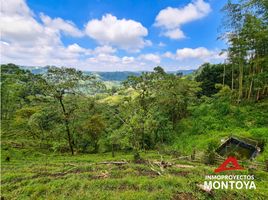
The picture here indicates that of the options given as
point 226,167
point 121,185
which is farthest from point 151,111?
point 121,185

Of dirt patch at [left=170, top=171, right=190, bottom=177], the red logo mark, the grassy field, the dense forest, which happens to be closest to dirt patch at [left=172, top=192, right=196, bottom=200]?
the grassy field

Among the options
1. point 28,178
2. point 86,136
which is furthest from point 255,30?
point 28,178

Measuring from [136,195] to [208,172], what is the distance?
11.0 ft

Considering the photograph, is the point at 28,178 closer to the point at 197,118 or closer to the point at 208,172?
the point at 208,172

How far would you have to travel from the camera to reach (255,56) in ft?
47.8

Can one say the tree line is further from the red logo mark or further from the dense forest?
the red logo mark

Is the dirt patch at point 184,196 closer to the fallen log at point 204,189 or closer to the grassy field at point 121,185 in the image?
the grassy field at point 121,185

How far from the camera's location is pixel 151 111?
14.1m

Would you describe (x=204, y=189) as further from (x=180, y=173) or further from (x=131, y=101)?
(x=131, y=101)

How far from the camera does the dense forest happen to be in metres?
11.8

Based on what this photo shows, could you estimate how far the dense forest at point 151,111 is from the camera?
1183 cm

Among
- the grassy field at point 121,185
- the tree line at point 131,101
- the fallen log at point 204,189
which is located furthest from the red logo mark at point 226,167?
the tree line at point 131,101

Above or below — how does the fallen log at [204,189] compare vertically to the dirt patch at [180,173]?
above

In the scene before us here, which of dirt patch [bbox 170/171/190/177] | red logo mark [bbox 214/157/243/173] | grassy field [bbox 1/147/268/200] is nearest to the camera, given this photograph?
grassy field [bbox 1/147/268/200]
